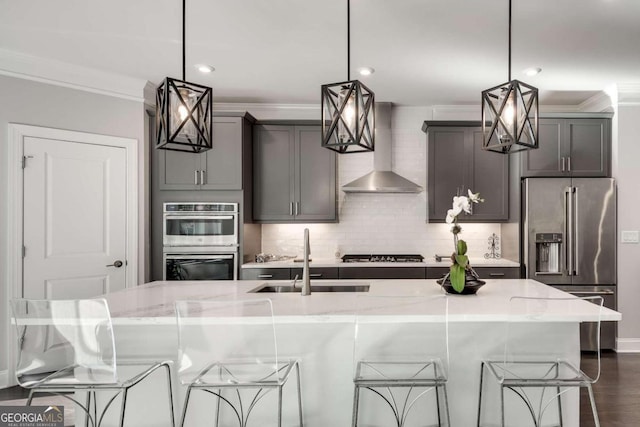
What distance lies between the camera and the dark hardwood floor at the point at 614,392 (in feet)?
8.87

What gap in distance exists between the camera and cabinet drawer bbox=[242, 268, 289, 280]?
4.16 metres

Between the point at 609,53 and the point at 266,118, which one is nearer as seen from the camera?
the point at 609,53

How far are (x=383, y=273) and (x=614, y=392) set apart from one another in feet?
6.72

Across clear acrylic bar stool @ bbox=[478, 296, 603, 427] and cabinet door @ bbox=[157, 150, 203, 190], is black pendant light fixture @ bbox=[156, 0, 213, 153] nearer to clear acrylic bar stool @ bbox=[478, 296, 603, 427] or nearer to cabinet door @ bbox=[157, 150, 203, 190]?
clear acrylic bar stool @ bbox=[478, 296, 603, 427]

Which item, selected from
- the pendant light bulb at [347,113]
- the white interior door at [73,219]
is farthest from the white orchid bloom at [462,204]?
the white interior door at [73,219]

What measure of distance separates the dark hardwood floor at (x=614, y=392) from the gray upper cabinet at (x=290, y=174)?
8.82 ft

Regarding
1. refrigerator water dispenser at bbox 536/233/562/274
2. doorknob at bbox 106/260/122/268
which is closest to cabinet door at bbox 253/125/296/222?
doorknob at bbox 106/260/122/268

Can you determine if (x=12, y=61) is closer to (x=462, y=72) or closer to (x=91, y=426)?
(x=91, y=426)

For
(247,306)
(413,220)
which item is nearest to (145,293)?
(247,306)

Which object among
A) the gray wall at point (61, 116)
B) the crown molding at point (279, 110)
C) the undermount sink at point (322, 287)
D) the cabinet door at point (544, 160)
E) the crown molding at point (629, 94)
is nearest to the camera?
the undermount sink at point (322, 287)

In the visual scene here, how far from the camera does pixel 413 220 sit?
15.8ft

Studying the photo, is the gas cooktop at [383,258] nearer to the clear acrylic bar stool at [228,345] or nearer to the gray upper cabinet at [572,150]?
the gray upper cabinet at [572,150]

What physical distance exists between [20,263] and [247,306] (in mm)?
2703

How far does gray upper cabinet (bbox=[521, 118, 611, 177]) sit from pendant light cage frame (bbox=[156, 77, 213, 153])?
3.40 meters
